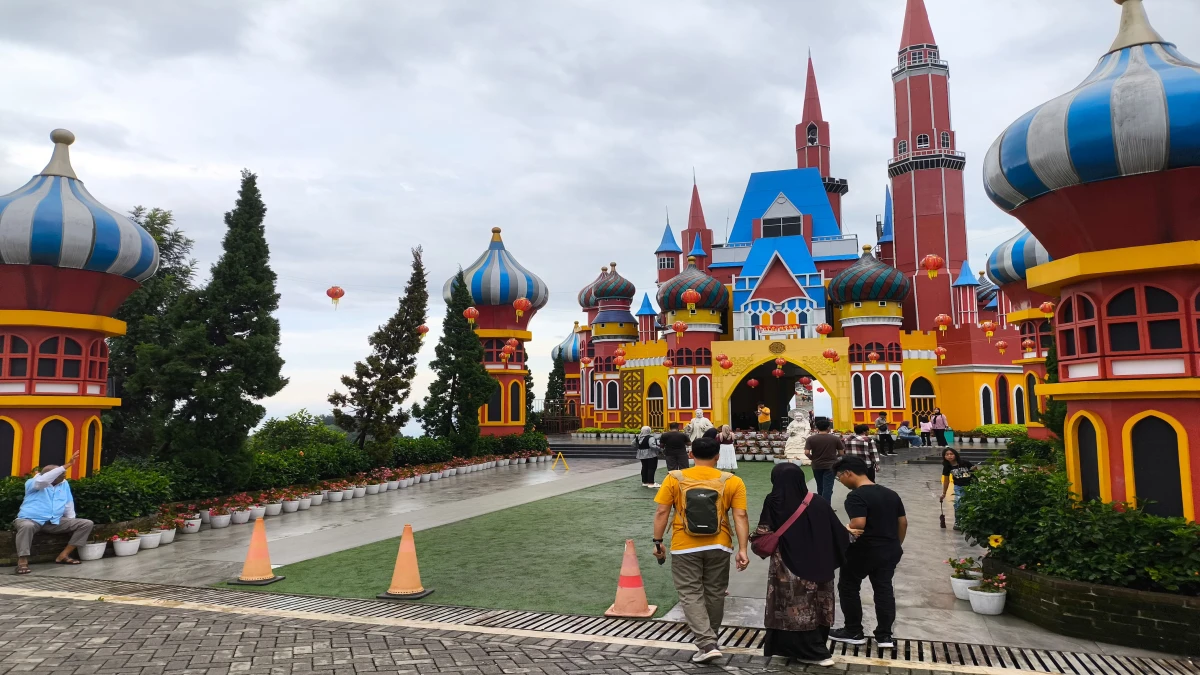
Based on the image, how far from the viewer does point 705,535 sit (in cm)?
554

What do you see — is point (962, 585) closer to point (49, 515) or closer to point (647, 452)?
point (647, 452)

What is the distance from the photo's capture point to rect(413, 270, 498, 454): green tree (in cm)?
2225

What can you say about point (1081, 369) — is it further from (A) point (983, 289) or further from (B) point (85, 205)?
(A) point (983, 289)

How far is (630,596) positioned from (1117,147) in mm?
6112

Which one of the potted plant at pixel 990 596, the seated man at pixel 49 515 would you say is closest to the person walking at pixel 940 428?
the potted plant at pixel 990 596

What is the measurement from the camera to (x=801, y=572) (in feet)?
17.6

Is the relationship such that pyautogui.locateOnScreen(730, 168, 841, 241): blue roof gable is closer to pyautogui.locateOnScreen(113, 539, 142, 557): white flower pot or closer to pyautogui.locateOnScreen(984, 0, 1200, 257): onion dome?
pyautogui.locateOnScreen(984, 0, 1200, 257): onion dome

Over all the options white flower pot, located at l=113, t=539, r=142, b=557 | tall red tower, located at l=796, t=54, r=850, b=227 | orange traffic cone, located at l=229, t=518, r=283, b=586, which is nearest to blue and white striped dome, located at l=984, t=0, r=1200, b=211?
orange traffic cone, located at l=229, t=518, r=283, b=586

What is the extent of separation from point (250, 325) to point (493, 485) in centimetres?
681

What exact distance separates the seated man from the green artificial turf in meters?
3.08

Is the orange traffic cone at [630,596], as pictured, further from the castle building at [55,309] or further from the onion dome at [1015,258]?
the onion dome at [1015,258]

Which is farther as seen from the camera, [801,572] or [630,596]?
[630,596]

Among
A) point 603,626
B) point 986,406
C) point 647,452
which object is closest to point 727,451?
point 647,452

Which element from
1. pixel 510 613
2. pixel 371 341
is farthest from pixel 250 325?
pixel 510 613
